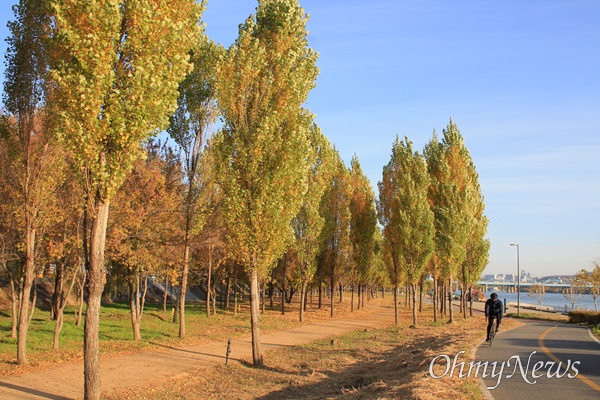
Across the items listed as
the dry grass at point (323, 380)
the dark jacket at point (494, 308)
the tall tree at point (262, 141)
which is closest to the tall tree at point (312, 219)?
the dry grass at point (323, 380)

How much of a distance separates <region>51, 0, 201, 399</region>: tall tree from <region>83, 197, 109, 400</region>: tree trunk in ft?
0.07

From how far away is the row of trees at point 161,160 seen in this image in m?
11.2

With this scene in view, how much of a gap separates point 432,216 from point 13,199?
26604 mm

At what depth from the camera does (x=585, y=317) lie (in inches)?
1383

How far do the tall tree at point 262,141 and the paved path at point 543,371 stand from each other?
8.50 meters

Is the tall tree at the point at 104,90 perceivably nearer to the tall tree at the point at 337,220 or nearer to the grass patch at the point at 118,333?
the grass patch at the point at 118,333

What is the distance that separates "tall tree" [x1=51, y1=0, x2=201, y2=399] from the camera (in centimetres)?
→ 1098

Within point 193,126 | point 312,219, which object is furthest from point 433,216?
point 193,126

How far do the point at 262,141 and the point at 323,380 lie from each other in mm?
8887

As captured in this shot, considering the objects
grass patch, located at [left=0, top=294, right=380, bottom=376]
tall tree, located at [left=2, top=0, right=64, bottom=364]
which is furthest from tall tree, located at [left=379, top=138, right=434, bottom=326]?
tall tree, located at [left=2, top=0, right=64, bottom=364]

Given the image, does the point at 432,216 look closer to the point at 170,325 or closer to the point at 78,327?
the point at 170,325

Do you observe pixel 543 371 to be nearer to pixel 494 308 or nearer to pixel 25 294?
pixel 494 308

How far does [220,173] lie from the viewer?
18.9 metres

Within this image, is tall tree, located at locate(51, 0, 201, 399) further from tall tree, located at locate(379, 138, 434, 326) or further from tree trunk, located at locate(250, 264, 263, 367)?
tall tree, located at locate(379, 138, 434, 326)
